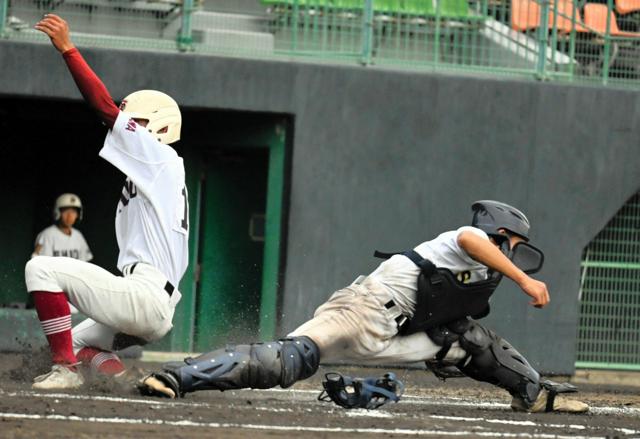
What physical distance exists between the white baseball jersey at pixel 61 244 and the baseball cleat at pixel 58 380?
652cm

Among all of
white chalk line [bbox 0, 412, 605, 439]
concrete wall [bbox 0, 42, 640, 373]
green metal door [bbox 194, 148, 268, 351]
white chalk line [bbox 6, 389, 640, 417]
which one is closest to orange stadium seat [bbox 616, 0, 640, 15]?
concrete wall [bbox 0, 42, 640, 373]

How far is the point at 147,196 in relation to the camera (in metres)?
7.93

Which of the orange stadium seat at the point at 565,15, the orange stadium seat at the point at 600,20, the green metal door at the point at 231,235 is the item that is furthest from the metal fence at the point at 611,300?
the green metal door at the point at 231,235

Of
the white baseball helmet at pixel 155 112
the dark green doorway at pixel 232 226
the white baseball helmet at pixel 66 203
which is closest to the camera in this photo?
the white baseball helmet at pixel 155 112

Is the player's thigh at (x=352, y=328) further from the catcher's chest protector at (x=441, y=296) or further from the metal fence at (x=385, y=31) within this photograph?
the metal fence at (x=385, y=31)

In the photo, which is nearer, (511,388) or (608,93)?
(511,388)

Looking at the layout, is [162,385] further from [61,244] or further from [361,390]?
[61,244]

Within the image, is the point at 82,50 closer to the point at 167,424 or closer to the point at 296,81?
the point at 296,81

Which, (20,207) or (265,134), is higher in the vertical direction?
(265,134)

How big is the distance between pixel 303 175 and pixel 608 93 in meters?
3.29

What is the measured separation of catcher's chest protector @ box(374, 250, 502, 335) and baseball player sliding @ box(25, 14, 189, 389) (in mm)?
1393

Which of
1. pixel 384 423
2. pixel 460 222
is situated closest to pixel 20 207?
pixel 460 222

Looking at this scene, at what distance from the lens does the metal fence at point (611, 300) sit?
14.6 m

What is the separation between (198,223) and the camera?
15031 mm
